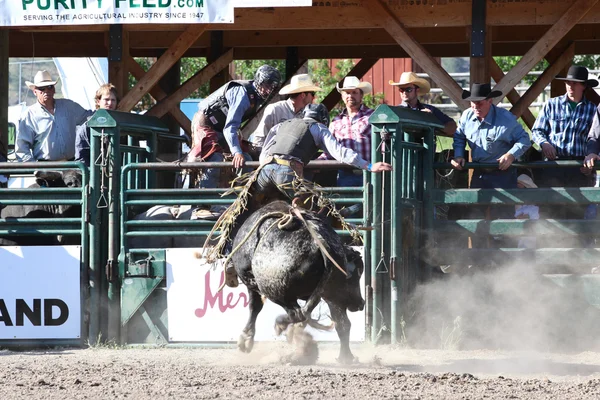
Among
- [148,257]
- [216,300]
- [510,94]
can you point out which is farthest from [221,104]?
[510,94]

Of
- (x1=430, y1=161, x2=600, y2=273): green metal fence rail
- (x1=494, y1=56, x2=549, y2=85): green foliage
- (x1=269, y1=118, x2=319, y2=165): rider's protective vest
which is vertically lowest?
(x1=430, y1=161, x2=600, y2=273): green metal fence rail

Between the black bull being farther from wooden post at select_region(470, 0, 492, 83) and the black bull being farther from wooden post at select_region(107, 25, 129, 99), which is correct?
wooden post at select_region(107, 25, 129, 99)

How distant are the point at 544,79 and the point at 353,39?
2312 millimetres

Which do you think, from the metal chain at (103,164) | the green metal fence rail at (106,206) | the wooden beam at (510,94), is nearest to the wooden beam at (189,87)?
the green metal fence rail at (106,206)

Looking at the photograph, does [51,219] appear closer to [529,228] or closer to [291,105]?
[291,105]

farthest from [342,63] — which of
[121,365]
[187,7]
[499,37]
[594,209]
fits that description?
[121,365]

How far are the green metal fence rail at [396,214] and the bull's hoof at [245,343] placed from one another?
1137mm

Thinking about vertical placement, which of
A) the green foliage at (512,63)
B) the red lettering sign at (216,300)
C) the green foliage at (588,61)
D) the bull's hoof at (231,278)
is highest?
the green foliage at (512,63)

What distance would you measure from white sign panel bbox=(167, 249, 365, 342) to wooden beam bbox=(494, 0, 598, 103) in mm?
2998

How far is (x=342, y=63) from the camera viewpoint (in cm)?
2058

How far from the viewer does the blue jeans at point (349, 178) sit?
347 inches

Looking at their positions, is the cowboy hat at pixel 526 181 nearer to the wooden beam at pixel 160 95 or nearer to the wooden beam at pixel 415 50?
the wooden beam at pixel 415 50

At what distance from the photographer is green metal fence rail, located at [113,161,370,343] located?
8.70m

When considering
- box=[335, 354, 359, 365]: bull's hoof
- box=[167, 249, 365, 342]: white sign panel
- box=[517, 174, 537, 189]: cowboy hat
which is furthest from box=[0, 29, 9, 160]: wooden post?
box=[517, 174, 537, 189]: cowboy hat
